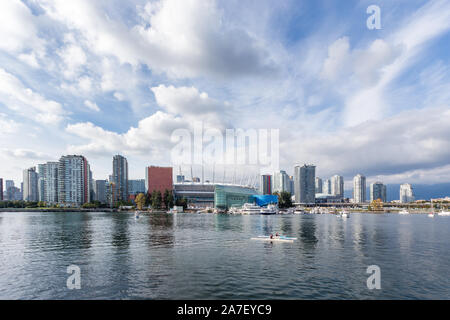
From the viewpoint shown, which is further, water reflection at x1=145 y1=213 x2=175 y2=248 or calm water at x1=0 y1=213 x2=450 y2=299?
water reflection at x1=145 y1=213 x2=175 y2=248

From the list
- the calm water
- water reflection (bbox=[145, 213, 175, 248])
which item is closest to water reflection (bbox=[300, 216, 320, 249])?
the calm water

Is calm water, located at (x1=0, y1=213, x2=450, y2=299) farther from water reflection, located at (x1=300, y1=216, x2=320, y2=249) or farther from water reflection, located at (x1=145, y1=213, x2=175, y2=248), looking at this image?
water reflection, located at (x1=145, y1=213, x2=175, y2=248)

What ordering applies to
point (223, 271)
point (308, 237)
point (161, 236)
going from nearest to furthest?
point (223, 271) < point (308, 237) < point (161, 236)

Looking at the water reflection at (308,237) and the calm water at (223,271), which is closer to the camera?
the calm water at (223,271)

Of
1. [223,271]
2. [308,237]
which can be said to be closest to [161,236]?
[223,271]

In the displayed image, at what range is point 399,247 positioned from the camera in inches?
2093

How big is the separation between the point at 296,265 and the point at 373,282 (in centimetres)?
1035

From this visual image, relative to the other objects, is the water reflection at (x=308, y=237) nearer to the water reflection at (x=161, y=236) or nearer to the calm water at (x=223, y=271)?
the calm water at (x=223, y=271)

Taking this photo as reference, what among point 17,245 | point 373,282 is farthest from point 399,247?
point 17,245

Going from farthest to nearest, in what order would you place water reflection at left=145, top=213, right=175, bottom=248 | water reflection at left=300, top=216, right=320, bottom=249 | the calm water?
water reflection at left=145, top=213, right=175, bottom=248
water reflection at left=300, top=216, right=320, bottom=249
the calm water

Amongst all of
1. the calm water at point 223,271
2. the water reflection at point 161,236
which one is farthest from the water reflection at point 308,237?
the water reflection at point 161,236

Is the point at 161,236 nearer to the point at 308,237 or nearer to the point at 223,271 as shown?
the point at 223,271
